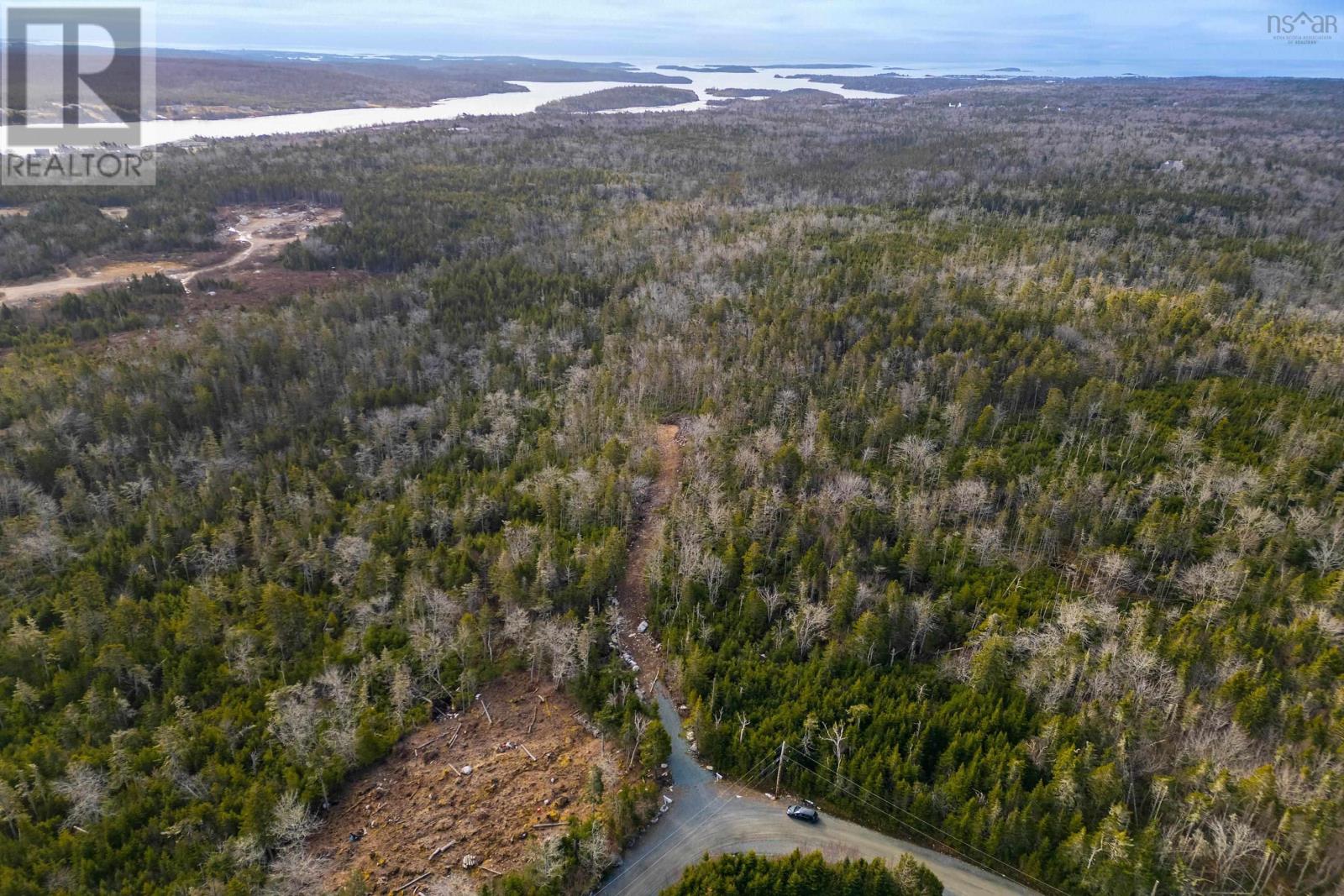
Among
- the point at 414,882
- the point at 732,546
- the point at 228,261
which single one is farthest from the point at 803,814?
the point at 228,261

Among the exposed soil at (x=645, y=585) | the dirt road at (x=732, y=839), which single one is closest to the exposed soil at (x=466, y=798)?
the dirt road at (x=732, y=839)

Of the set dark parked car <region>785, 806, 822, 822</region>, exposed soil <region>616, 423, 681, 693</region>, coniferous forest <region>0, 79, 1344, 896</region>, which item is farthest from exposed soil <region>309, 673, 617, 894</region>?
dark parked car <region>785, 806, 822, 822</region>

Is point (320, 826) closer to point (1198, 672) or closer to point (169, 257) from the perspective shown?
point (1198, 672)

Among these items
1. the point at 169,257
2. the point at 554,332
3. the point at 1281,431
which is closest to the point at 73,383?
the point at 554,332

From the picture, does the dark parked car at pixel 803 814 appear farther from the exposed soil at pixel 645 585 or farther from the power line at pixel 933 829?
the exposed soil at pixel 645 585

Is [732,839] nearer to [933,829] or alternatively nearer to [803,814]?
[803,814]

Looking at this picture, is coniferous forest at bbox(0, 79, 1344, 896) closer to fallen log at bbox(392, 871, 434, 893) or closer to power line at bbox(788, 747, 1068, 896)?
power line at bbox(788, 747, 1068, 896)
